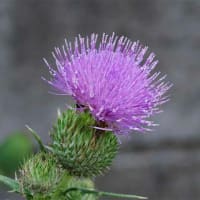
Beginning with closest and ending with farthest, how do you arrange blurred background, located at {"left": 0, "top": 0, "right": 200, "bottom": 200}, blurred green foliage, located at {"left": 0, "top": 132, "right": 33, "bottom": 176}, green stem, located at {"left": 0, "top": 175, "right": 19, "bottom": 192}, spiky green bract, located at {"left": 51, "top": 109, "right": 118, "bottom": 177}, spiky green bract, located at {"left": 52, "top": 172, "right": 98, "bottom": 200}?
1. green stem, located at {"left": 0, "top": 175, "right": 19, "bottom": 192}
2. spiky green bract, located at {"left": 52, "top": 172, "right": 98, "bottom": 200}
3. spiky green bract, located at {"left": 51, "top": 109, "right": 118, "bottom": 177}
4. blurred green foliage, located at {"left": 0, "top": 132, "right": 33, "bottom": 176}
5. blurred background, located at {"left": 0, "top": 0, "right": 200, "bottom": 200}

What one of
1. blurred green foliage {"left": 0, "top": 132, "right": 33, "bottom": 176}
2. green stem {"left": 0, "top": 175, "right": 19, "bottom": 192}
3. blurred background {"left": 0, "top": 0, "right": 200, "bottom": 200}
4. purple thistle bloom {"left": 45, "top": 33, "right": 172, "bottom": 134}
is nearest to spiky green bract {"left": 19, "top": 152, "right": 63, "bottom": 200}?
green stem {"left": 0, "top": 175, "right": 19, "bottom": 192}

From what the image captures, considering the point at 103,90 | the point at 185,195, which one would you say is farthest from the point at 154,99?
the point at 185,195

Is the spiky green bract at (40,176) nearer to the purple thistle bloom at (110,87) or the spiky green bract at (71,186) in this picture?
the spiky green bract at (71,186)

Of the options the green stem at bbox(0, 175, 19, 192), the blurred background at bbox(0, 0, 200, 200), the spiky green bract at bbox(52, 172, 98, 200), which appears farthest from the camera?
the blurred background at bbox(0, 0, 200, 200)

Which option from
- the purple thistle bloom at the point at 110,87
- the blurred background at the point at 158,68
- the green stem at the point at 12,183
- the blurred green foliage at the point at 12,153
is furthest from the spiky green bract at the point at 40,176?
the blurred background at the point at 158,68

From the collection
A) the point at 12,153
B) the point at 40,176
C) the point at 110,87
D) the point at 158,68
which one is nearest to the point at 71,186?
the point at 40,176

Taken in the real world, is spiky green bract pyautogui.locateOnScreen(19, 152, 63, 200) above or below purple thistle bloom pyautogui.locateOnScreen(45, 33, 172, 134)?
below

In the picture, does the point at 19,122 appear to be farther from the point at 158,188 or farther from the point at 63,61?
the point at 63,61

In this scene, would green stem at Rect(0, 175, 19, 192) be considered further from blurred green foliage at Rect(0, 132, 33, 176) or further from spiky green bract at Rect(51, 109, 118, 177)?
blurred green foliage at Rect(0, 132, 33, 176)
